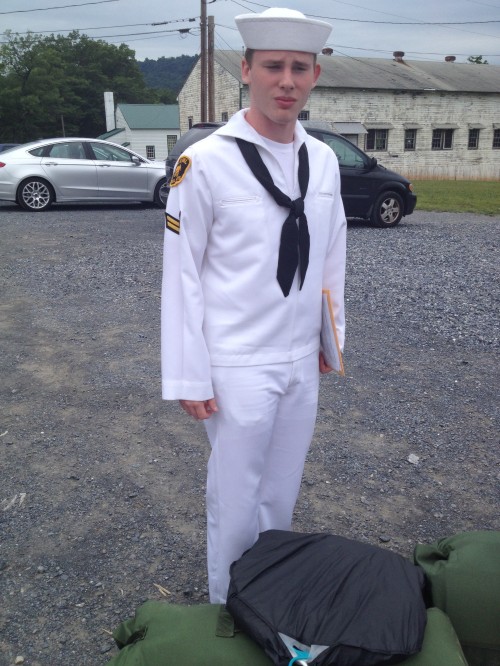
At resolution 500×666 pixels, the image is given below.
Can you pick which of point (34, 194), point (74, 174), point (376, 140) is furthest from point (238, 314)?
point (376, 140)

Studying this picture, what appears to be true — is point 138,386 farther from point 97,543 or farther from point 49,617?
point 49,617

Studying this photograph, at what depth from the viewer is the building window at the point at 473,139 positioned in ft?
143

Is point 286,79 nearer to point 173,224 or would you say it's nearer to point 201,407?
point 173,224

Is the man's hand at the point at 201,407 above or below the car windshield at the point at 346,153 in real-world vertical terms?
below

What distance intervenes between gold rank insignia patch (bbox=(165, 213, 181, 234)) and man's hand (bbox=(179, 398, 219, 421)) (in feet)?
1.74

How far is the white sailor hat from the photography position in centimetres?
202

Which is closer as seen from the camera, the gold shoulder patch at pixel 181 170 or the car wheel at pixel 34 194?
the gold shoulder patch at pixel 181 170

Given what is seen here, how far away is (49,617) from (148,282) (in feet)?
19.3

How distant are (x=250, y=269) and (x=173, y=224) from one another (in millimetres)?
277

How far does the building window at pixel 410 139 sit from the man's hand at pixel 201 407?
42693mm

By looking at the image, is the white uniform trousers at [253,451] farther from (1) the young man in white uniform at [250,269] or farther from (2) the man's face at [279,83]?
(2) the man's face at [279,83]

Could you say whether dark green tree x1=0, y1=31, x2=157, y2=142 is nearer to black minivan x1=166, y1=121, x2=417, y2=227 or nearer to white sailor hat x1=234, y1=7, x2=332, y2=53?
black minivan x1=166, y1=121, x2=417, y2=227

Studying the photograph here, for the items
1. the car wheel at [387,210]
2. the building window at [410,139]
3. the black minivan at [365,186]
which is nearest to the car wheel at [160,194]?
the black minivan at [365,186]

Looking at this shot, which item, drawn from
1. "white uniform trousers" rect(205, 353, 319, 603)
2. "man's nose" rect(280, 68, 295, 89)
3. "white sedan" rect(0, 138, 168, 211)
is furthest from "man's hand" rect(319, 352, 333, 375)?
"white sedan" rect(0, 138, 168, 211)
